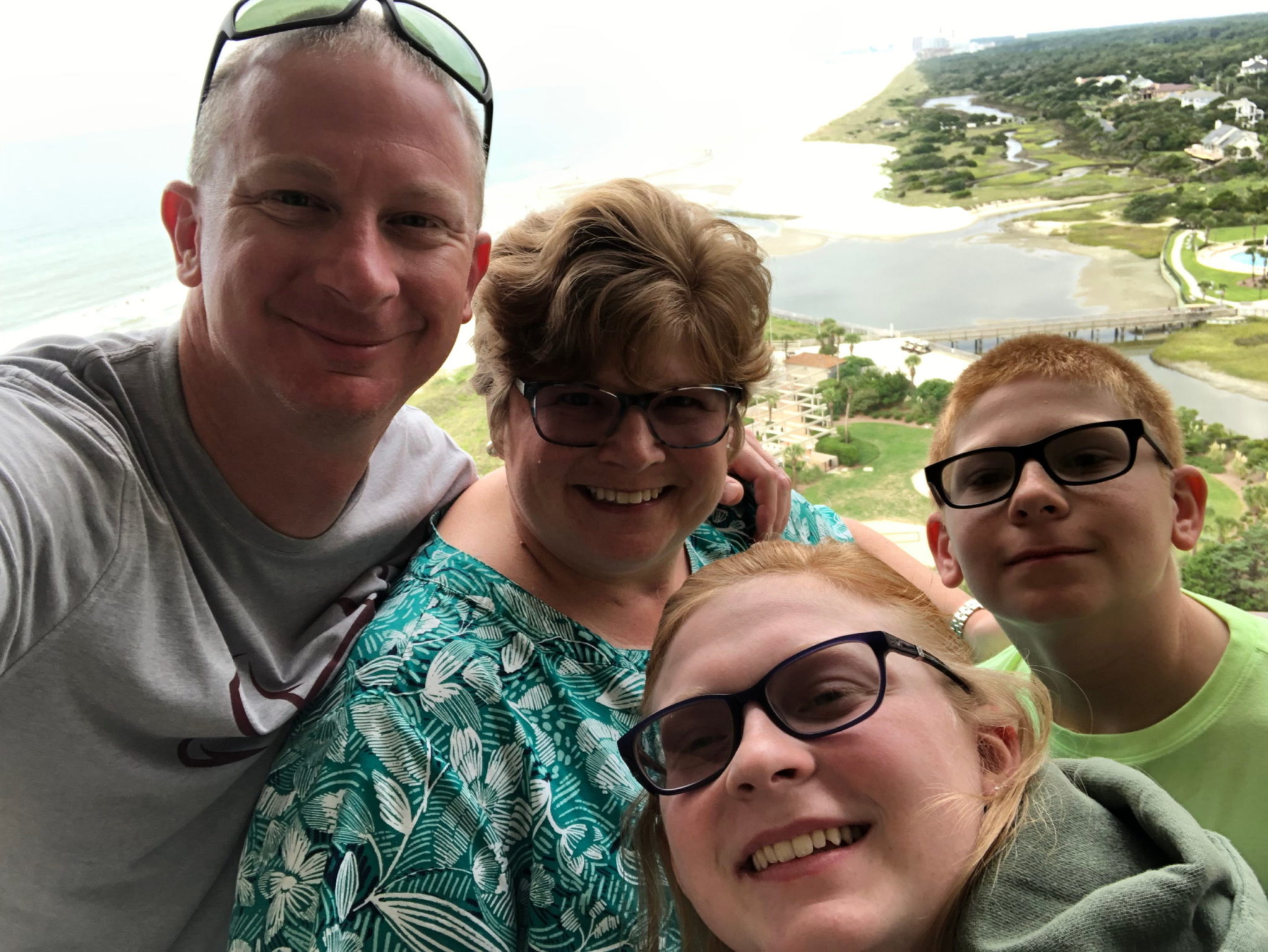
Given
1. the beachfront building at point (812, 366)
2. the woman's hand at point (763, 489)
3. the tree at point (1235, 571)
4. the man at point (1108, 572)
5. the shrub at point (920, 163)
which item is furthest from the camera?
the shrub at point (920, 163)

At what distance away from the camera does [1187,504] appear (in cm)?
127

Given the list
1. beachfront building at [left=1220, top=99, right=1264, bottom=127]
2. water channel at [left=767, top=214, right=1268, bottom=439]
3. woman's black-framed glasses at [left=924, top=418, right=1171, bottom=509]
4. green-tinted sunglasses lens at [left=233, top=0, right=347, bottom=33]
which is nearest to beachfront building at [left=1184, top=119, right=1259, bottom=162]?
beachfront building at [left=1220, top=99, right=1264, bottom=127]

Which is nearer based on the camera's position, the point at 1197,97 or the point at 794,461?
the point at 794,461

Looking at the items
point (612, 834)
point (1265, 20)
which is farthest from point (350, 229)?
point (1265, 20)

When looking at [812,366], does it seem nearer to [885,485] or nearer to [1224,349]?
[885,485]

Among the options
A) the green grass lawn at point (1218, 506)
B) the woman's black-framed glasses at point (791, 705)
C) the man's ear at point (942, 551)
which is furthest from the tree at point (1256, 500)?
the woman's black-framed glasses at point (791, 705)

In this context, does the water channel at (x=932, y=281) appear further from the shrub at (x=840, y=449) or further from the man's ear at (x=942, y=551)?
the man's ear at (x=942, y=551)

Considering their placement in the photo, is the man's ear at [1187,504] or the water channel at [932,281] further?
the water channel at [932,281]

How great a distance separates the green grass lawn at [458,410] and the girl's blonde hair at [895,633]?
103cm

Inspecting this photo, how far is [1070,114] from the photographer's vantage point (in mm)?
2520

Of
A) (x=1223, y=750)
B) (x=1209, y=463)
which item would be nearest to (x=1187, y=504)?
(x=1223, y=750)

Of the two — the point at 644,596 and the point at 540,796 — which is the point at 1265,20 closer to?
the point at 644,596

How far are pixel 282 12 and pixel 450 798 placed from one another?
971 mm

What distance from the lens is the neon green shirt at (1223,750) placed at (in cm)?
116
